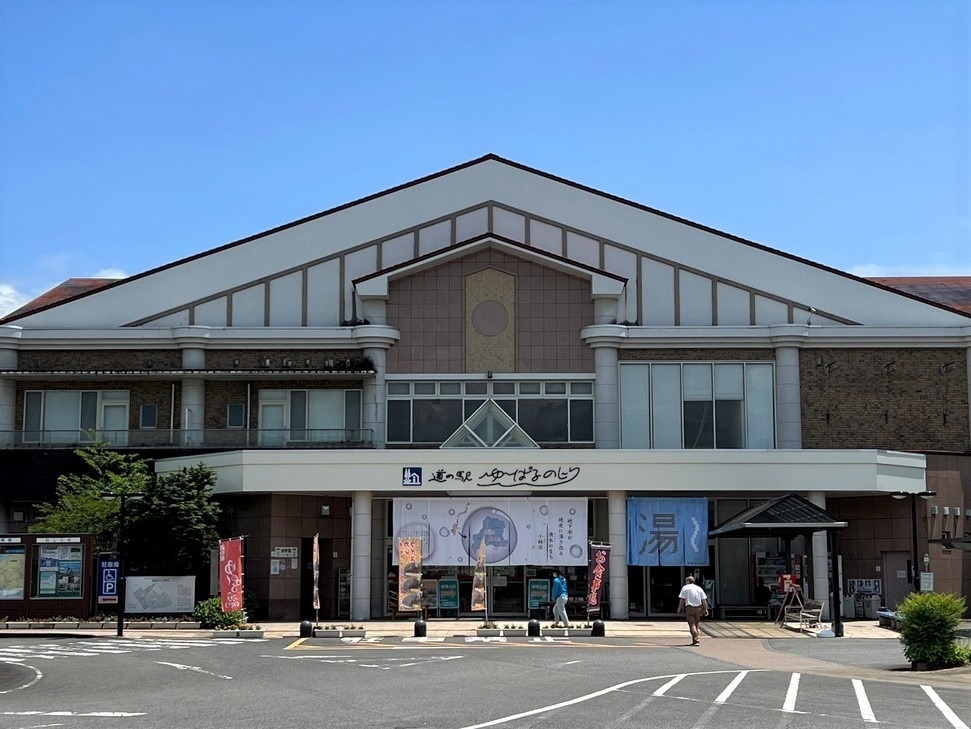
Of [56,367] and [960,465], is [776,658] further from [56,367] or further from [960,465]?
[56,367]

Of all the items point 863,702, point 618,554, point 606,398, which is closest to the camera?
point 863,702

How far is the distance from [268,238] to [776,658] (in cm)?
2586

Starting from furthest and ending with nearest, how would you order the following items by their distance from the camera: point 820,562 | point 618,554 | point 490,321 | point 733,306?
point 733,306 → point 490,321 → point 820,562 → point 618,554

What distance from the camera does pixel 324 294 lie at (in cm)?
4481

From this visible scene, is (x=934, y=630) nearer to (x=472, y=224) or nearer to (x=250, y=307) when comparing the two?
(x=472, y=224)

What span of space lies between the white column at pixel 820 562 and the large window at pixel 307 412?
15.8 m

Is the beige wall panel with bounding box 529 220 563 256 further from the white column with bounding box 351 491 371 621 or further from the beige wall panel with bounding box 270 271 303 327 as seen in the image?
the white column with bounding box 351 491 371 621

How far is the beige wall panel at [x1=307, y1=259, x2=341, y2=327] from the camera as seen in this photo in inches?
1757

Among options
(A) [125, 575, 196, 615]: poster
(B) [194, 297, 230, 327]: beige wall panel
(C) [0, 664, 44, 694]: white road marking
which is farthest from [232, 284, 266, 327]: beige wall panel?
(C) [0, 664, 44, 694]: white road marking

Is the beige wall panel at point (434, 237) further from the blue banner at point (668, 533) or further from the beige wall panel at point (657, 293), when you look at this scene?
the blue banner at point (668, 533)

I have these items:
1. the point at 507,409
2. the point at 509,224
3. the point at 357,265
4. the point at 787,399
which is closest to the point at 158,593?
the point at 507,409

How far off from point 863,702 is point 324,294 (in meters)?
30.6

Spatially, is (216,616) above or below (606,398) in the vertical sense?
below

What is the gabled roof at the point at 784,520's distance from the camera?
106 ft
